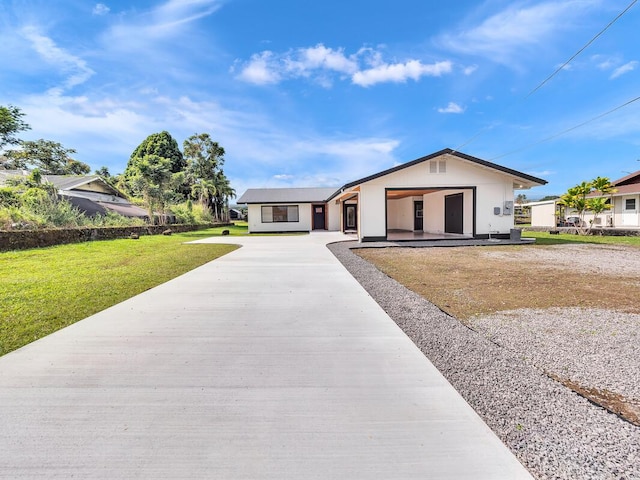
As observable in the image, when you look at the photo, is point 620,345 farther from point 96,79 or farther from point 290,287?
point 96,79

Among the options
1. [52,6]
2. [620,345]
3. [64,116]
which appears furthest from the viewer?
→ [64,116]

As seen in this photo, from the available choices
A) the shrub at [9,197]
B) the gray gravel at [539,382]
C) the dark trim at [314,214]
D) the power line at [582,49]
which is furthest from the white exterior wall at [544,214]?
the shrub at [9,197]

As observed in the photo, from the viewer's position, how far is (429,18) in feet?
42.2

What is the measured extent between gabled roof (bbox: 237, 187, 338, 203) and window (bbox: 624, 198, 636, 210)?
21300 mm

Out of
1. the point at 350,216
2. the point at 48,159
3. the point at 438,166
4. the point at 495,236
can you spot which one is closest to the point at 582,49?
the point at 438,166

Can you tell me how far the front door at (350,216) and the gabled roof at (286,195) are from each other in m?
1.87

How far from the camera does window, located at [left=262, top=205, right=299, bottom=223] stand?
25875 millimetres

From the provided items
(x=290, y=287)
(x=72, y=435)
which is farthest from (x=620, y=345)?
(x=72, y=435)

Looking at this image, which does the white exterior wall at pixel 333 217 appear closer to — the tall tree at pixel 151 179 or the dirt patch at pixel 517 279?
the tall tree at pixel 151 179

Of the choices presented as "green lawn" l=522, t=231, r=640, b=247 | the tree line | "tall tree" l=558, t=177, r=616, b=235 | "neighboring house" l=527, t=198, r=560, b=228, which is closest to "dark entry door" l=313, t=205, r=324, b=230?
the tree line

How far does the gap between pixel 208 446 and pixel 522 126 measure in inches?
913

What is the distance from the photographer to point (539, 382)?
246 centimetres

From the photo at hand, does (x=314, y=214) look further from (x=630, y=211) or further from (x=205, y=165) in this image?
(x=630, y=211)

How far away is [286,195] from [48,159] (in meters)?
31.3
